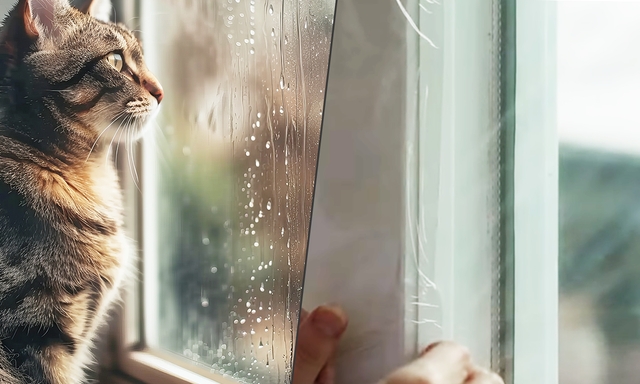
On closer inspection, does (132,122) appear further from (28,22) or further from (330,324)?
(330,324)

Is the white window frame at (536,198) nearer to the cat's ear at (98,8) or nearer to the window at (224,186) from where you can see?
the window at (224,186)

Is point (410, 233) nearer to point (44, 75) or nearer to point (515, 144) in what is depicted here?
point (515, 144)

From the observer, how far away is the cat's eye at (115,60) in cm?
34

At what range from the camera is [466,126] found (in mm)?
540

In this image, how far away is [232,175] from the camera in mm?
406

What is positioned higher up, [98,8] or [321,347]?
[98,8]

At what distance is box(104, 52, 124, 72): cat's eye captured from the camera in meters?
0.34

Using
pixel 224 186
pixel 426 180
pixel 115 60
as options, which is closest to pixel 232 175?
pixel 224 186

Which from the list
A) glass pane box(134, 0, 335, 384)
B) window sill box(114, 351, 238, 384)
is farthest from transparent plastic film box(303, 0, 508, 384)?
window sill box(114, 351, 238, 384)

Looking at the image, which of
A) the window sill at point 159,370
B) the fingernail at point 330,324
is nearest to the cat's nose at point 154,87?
the window sill at point 159,370

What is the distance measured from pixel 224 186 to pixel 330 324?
26 centimetres

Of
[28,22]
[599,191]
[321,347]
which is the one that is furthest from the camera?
[321,347]

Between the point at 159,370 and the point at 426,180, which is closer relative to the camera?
the point at 159,370

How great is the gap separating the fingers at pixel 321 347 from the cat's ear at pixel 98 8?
15.4 inches
